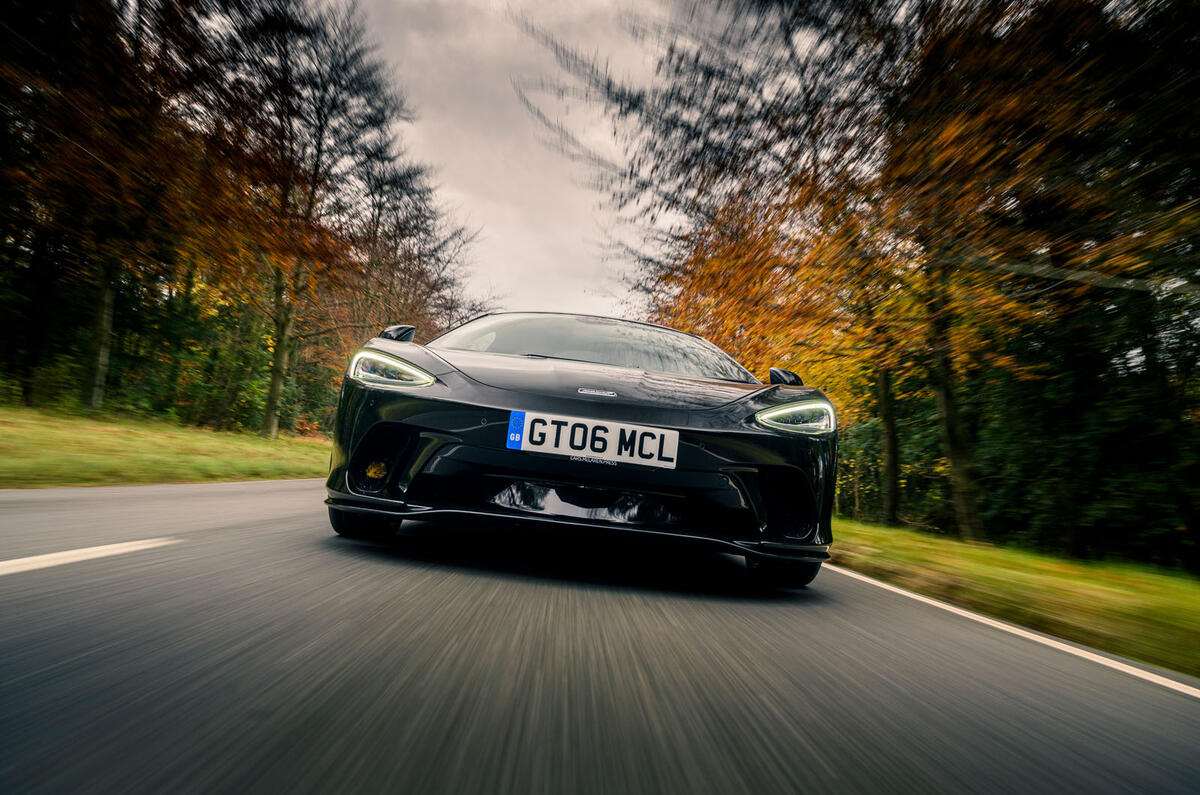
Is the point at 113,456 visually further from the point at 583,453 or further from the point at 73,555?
the point at 583,453

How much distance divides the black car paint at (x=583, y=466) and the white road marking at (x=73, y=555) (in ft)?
2.40

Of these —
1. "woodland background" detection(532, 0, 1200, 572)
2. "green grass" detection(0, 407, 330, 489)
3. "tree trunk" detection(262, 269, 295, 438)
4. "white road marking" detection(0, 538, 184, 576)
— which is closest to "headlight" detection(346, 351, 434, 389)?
"white road marking" detection(0, 538, 184, 576)

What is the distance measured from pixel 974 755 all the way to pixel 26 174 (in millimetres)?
9351

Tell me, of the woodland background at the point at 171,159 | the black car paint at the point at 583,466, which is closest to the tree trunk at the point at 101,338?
the woodland background at the point at 171,159

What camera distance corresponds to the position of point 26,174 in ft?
24.0

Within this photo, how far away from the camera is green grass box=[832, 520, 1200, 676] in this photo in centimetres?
279

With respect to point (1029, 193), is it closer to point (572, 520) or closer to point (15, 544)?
point (572, 520)

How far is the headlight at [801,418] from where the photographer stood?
3076mm

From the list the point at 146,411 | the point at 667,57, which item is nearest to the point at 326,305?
the point at 146,411

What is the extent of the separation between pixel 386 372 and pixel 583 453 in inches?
37.6

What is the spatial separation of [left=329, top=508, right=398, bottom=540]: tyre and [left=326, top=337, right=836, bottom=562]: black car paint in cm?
25

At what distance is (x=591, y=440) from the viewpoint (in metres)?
2.83

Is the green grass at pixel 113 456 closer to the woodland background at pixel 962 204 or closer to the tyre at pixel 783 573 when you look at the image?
the woodland background at pixel 962 204

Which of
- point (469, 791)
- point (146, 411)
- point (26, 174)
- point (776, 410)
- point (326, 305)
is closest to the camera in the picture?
point (469, 791)
